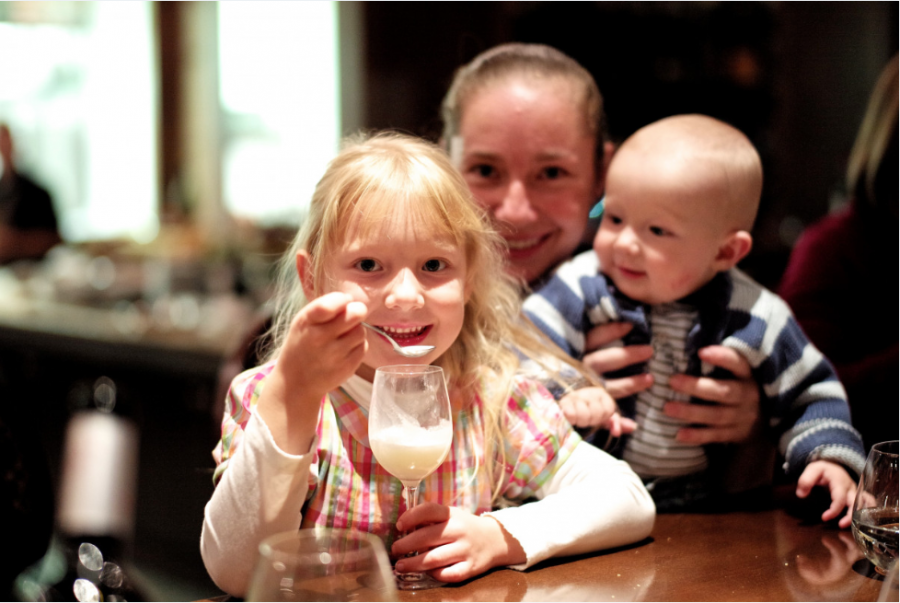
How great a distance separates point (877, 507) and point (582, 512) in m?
0.35

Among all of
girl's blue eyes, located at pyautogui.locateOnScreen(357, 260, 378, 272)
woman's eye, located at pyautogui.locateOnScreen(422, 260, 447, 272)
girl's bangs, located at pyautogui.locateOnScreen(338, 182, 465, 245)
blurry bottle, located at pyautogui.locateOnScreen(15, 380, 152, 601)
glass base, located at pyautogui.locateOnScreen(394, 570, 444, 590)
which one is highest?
girl's bangs, located at pyautogui.locateOnScreen(338, 182, 465, 245)

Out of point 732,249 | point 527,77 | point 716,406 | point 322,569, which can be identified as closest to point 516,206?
point 527,77

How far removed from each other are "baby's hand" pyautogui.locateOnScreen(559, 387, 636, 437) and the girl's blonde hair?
3.1 inches

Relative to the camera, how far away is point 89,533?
5.41 feet

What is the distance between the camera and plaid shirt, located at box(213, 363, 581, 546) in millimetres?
1112

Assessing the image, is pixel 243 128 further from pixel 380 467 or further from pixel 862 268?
pixel 380 467

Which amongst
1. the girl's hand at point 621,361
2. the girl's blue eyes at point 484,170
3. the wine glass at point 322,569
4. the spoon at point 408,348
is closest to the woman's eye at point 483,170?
the girl's blue eyes at point 484,170

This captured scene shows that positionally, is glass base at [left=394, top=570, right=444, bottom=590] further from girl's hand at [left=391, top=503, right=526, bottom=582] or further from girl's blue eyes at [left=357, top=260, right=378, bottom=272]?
girl's blue eyes at [left=357, top=260, right=378, bottom=272]

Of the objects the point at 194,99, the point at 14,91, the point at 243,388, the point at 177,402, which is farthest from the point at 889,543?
the point at 14,91

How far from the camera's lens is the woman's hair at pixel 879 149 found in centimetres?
187

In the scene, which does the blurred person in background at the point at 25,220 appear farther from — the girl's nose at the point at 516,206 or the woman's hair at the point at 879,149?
the woman's hair at the point at 879,149

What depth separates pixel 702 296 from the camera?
57.1 inches

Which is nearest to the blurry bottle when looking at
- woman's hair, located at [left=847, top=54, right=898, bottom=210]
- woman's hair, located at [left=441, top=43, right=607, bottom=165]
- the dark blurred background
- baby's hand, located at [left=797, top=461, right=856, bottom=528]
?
the dark blurred background

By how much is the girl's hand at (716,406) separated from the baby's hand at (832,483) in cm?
13
